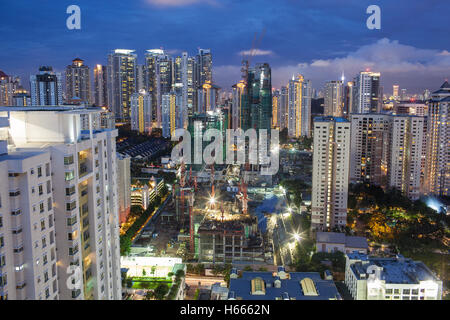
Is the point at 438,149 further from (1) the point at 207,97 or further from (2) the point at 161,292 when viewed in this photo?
(1) the point at 207,97

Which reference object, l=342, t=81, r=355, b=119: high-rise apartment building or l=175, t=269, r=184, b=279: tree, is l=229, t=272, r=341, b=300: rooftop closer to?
l=175, t=269, r=184, b=279: tree

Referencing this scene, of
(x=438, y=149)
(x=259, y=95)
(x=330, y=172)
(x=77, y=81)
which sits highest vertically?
(x=77, y=81)

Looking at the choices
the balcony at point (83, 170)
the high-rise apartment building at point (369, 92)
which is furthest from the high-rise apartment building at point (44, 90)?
the high-rise apartment building at point (369, 92)

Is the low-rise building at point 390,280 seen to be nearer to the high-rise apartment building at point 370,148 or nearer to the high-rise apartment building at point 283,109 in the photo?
the high-rise apartment building at point 370,148

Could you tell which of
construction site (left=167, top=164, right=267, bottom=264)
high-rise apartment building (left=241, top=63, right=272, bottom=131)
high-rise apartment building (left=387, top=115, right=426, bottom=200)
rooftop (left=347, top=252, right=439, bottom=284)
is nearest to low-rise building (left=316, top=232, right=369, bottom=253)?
construction site (left=167, top=164, right=267, bottom=264)

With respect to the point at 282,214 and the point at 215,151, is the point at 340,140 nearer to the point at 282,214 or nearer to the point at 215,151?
the point at 282,214

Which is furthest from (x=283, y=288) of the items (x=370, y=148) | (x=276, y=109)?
(x=276, y=109)
